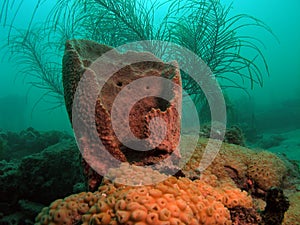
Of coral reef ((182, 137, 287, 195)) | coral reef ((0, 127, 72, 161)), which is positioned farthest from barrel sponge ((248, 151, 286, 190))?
coral reef ((0, 127, 72, 161))

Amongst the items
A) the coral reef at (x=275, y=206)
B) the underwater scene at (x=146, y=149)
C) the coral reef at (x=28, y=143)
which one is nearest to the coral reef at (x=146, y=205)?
the underwater scene at (x=146, y=149)

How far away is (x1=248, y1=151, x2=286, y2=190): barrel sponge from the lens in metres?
2.80

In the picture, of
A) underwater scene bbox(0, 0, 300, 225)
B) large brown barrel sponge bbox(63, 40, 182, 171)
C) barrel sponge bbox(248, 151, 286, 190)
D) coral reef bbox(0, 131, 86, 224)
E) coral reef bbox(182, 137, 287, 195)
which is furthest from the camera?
coral reef bbox(0, 131, 86, 224)

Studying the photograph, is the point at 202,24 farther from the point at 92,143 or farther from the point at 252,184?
the point at 92,143

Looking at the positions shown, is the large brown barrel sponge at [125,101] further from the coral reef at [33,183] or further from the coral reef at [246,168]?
the coral reef at [33,183]

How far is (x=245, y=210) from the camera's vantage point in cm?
188

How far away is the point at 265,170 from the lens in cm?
288

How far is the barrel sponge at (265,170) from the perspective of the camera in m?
2.80

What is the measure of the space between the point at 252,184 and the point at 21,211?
3.49 metres

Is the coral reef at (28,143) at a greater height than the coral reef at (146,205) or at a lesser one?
greater

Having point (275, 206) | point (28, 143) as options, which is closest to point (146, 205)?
point (275, 206)

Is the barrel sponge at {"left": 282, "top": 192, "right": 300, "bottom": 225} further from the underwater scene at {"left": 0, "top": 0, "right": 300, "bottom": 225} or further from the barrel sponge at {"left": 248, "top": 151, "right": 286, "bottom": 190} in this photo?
the barrel sponge at {"left": 248, "top": 151, "right": 286, "bottom": 190}

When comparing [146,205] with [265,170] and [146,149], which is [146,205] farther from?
[265,170]

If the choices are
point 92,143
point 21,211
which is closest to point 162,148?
point 92,143
